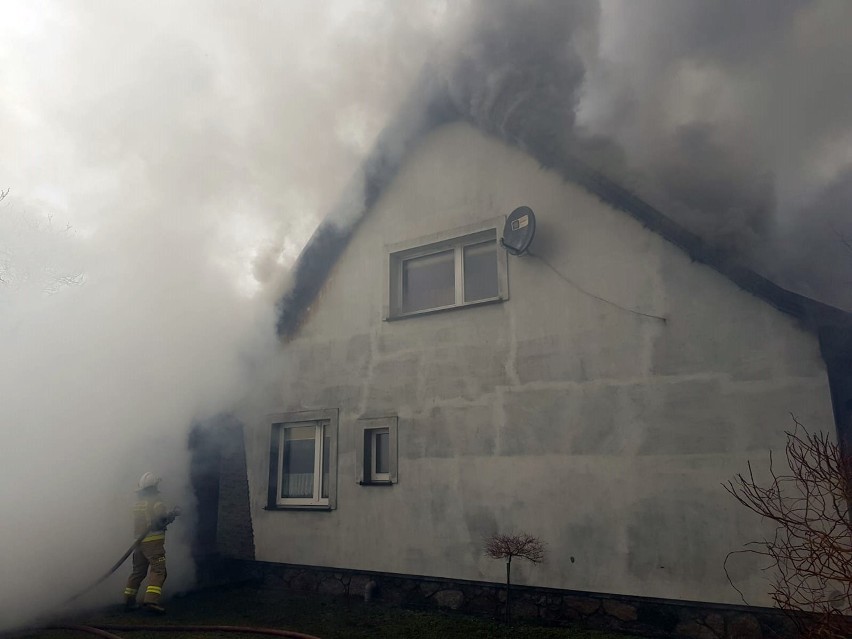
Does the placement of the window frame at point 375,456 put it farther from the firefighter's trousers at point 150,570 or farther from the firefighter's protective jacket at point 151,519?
the firefighter's trousers at point 150,570

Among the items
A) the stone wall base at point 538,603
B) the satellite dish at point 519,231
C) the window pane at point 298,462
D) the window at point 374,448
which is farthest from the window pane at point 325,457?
the satellite dish at point 519,231

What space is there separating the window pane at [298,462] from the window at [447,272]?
7.26 feet

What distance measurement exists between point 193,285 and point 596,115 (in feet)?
19.8

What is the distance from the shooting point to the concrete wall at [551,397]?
5762mm

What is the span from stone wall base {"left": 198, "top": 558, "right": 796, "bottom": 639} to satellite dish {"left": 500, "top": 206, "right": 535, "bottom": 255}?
359 centimetres

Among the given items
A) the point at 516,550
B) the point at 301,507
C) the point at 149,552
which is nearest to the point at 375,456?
the point at 301,507

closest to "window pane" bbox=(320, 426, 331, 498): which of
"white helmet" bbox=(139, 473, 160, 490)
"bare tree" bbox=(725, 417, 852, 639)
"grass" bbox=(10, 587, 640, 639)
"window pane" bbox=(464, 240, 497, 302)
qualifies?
"grass" bbox=(10, 587, 640, 639)

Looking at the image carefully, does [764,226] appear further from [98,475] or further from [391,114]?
[98,475]

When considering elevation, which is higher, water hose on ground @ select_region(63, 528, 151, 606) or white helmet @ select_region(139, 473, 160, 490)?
white helmet @ select_region(139, 473, 160, 490)

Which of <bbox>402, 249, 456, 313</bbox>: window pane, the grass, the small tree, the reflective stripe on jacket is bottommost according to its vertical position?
the grass

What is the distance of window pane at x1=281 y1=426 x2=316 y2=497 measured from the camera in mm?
8820

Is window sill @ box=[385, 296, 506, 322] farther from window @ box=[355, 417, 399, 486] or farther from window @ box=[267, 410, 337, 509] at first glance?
window @ box=[267, 410, 337, 509]

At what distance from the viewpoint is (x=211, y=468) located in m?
9.23

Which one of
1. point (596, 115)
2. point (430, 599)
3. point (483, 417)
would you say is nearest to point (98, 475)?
point (430, 599)
